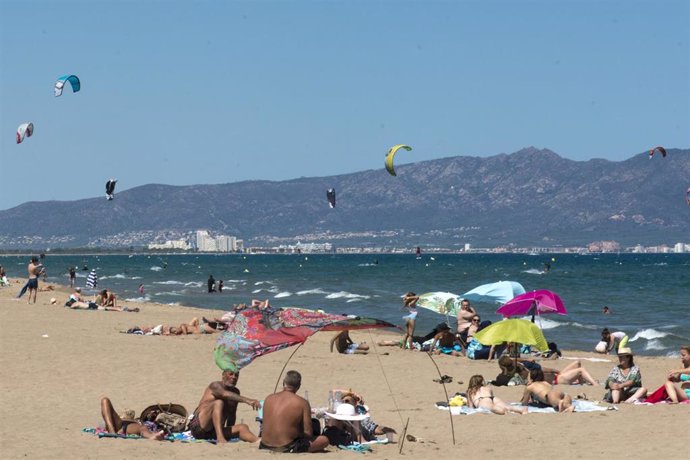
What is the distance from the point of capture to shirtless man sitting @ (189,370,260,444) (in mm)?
11472

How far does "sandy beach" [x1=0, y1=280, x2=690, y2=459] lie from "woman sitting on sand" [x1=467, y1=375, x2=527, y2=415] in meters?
0.22

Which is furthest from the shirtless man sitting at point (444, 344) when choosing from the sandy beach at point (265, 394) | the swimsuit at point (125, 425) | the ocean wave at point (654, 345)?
the swimsuit at point (125, 425)

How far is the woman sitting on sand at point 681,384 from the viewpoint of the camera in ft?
46.6

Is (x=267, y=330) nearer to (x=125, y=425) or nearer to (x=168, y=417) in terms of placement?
(x=168, y=417)

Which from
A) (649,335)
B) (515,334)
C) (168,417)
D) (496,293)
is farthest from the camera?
(649,335)

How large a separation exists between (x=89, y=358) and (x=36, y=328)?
5776 mm

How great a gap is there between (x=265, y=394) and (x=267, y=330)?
3.62 meters

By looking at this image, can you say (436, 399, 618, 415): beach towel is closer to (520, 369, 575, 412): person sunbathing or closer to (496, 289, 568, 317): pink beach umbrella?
(520, 369, 575, 412): person sunbathing

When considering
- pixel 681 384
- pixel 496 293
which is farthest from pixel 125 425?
pixel 496 293

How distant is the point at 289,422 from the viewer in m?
10.7

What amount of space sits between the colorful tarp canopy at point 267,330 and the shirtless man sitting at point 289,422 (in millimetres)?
1193

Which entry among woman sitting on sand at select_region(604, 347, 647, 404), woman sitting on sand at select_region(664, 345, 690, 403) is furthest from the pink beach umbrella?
woman sitting on sand at select_region(604, 347, 647, 404)

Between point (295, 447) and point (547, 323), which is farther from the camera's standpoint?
point (547, 323)

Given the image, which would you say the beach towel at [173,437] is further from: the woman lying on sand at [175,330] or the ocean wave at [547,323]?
the ocean wave at [547,323]
